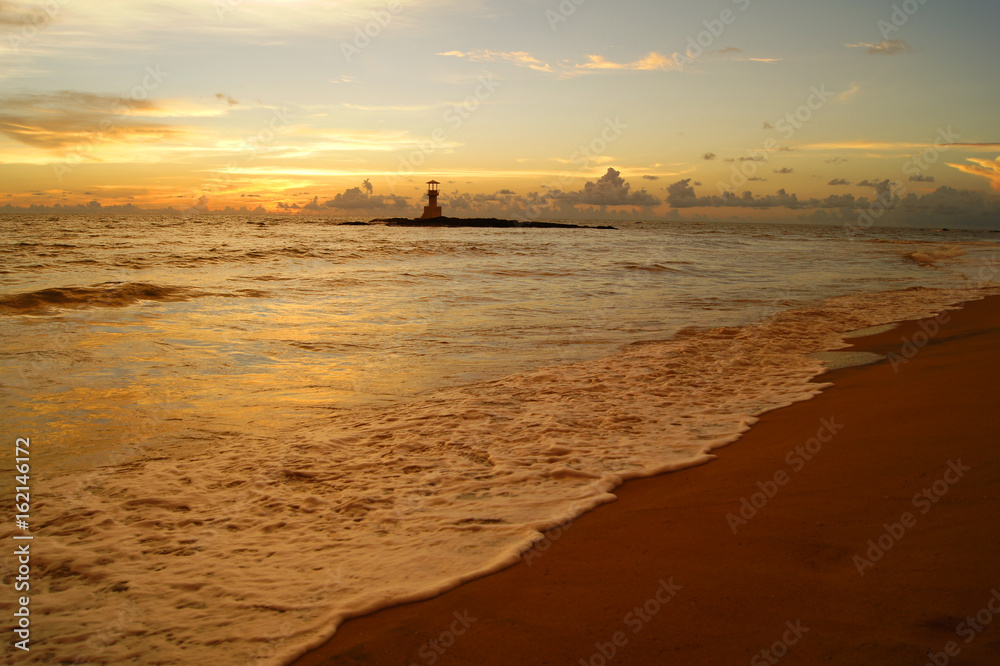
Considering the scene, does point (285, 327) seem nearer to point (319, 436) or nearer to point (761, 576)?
point (319, 436)

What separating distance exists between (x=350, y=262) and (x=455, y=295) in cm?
1352

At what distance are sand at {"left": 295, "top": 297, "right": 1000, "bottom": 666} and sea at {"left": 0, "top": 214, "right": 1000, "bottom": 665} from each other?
249 millimetres

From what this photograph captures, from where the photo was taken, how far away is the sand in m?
2.39

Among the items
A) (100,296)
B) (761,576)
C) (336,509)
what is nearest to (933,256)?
(761,576)

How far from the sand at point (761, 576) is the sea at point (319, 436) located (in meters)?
0.25

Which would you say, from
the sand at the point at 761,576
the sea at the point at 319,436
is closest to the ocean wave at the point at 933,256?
the sea at the point at 319,436

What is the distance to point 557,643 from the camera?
249 centimetres

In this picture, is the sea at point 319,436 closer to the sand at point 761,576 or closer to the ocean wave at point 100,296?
the ocean wave at point 100,296

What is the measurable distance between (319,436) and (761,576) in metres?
3.86

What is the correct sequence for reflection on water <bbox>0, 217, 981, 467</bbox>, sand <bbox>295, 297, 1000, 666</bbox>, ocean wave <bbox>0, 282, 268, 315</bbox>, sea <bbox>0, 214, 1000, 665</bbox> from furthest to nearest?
ocean wave <bbox>0, 282, 268, 315</bbox> < reflection on water <bbox>0, 217, 981, 467</bbox> < sea <bbox>0, 214, 1000, 665</bbox> < sand <bbox>295, 297, 1000, 666</bbox>

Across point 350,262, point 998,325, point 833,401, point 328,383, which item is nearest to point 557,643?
point 833,401

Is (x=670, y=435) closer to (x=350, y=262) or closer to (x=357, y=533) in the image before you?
(x=357, y=533)

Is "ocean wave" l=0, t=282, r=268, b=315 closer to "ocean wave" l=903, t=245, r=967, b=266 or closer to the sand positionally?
the sand

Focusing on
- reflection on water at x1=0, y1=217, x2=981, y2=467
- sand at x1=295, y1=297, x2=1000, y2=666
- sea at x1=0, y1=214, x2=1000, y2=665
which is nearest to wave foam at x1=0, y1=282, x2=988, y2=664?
sea at x1=0, y1=214, x2=1000, y2=665
